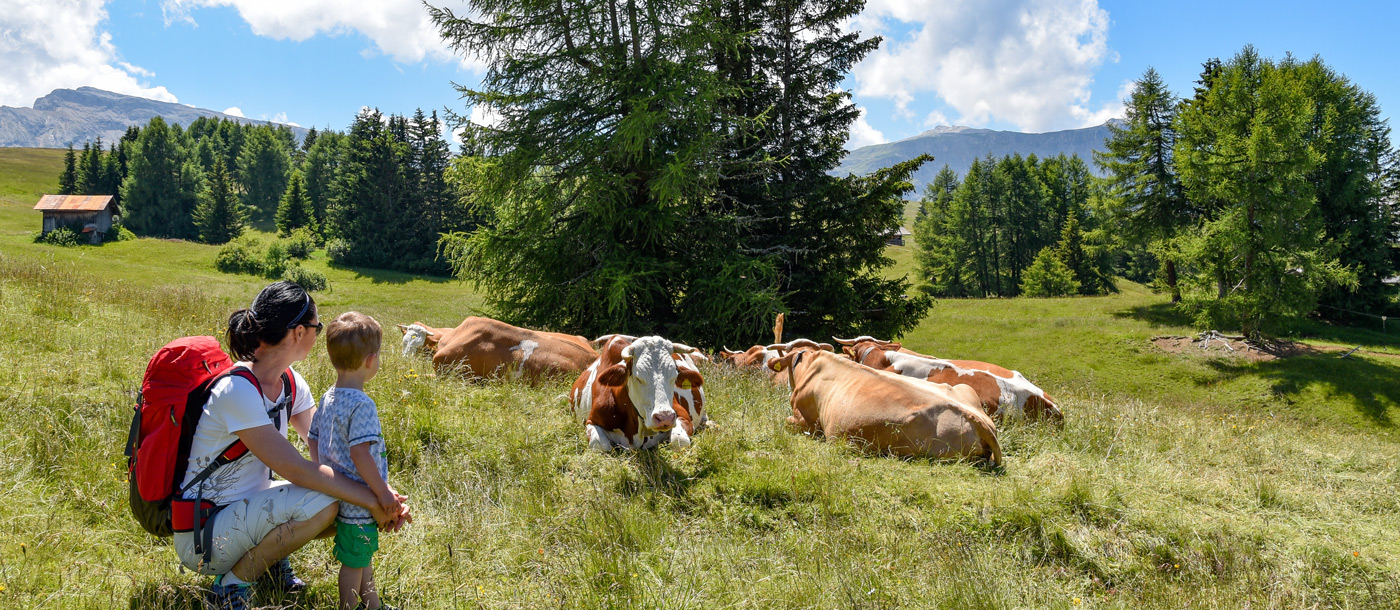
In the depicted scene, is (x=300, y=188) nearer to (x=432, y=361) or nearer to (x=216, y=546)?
(x=432, y=361)

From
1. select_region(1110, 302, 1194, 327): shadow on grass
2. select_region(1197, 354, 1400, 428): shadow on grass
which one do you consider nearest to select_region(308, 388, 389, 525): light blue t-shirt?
select_region(1197, 354, 1400, 428): shadow on grass

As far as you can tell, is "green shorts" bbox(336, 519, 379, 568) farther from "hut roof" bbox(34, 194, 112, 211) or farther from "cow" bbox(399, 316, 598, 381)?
"hut roof" bbox(34, 194, 112, 211)

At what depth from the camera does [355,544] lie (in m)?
3.03

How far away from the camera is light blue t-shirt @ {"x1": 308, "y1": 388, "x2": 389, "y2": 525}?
308cm

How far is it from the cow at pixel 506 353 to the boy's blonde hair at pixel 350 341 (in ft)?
18.9

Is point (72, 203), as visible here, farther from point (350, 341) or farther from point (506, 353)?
point (350, 341)

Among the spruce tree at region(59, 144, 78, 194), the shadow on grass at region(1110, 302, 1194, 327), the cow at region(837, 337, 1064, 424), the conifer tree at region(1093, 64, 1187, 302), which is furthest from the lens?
the spruce tree at region(59, 144, 78, 194)

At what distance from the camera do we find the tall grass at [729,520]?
352 centimetres

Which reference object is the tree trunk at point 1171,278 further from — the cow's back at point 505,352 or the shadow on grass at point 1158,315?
the cow's back at point 505,352

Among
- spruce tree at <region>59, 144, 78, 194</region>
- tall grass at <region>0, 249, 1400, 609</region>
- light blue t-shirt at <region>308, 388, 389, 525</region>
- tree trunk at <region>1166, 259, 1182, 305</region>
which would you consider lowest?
tall grass at <region>0, 249, 1400, 609</region>

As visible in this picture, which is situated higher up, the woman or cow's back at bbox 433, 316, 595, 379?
the woman

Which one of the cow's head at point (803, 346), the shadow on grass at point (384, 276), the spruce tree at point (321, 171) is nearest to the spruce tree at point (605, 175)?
the cow's head at point (803, 346)

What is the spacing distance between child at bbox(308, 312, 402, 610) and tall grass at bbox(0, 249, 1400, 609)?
36 cm

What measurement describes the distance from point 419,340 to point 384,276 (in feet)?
129
